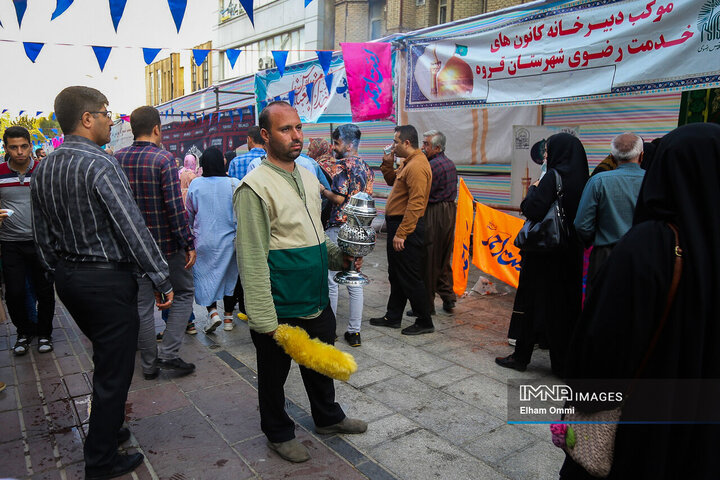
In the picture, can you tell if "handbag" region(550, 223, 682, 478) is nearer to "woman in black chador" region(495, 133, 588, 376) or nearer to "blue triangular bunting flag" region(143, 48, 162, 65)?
"woman in black chador" region(495, 133, 588, 376)

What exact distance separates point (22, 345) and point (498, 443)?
4294 millimetres

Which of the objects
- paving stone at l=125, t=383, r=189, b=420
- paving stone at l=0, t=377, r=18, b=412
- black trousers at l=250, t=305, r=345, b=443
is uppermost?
black trousers at l=250, t=305, r=345, b=443

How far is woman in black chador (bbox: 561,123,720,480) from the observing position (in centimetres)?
142

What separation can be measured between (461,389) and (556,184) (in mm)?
1740

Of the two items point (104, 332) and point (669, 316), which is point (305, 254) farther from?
point (669, 316)

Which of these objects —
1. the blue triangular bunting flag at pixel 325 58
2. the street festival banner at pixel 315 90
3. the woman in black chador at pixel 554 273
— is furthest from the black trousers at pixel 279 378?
the street festival banner at pixel 315 90

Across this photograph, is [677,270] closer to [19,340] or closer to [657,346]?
[657,346]

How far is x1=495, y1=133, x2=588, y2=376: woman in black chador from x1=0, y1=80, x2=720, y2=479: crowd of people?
0.05 feet

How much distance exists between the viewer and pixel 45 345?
4.57 meters

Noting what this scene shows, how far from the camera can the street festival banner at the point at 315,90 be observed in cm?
888

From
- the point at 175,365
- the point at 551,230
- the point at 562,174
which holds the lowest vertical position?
the point at 175,365

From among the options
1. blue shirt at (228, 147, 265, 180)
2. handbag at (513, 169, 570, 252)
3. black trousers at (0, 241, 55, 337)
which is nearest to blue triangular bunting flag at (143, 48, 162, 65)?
blue shirt at (228, 147, 265, 180)

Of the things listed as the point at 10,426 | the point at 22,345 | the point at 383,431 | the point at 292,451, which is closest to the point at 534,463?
the point at 383,431

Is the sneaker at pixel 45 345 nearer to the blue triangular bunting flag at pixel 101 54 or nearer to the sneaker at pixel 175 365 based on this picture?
the sneaker at pixel 175 365
